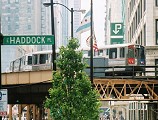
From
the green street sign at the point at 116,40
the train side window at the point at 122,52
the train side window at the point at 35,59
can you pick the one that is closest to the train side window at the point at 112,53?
the train side window at the point at 122,52

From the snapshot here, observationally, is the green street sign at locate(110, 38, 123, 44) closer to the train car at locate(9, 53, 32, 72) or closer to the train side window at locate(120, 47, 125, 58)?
the train car at locate(9, 53, 32, 72)

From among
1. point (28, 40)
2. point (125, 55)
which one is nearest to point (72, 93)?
point (28, 40)

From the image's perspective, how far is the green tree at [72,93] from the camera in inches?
1179

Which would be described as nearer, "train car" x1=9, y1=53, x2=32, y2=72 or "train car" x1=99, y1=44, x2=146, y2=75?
"train car" x1=99, y1=44, x2=146, y2=75

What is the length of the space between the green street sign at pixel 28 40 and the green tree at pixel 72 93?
5793 mm

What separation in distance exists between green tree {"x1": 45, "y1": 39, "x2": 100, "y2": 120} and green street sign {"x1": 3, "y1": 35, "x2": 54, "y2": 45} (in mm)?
5793

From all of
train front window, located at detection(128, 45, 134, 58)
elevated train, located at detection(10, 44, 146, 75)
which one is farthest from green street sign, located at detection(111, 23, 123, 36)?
train front window, located at detection(128, 45, 134, 58)

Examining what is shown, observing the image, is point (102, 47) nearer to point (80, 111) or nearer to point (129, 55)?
point (129, 55)

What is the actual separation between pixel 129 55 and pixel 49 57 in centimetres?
942

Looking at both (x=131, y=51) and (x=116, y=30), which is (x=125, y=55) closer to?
(x=131, y=51)

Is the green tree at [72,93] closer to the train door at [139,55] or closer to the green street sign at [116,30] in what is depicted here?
the train door at [139,55]

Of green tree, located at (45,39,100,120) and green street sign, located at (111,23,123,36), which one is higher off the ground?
green street sign, located at (111,23,123,36)

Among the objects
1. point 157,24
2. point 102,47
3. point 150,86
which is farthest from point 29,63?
point 150,86

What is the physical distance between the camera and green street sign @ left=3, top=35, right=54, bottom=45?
24.1 m
